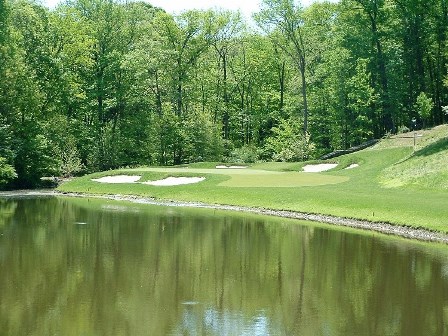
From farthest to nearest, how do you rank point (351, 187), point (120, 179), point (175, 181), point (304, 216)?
point (120, 179) → point (175, 181) → point (351, 187) → point (304, 216)

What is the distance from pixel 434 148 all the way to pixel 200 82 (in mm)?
40546

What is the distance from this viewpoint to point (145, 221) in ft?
98.9

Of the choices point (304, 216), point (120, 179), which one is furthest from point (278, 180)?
point (120, 179)

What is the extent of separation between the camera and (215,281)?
658 inches

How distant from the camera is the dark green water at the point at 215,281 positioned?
12.7 meters

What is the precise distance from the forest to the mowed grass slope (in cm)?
809

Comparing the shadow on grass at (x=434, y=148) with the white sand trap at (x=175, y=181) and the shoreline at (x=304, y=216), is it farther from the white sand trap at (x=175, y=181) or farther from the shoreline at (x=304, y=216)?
the white sand trap at (x=175, y=181)

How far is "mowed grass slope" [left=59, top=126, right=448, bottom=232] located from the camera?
29.9 m

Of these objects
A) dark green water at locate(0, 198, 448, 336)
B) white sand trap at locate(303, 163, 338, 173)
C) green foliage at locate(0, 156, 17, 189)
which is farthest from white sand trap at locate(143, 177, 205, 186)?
dark green water at locate(0, 198, 448, 336)

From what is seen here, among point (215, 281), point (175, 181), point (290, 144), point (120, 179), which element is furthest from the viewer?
point (290, 144)

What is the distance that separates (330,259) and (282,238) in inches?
197

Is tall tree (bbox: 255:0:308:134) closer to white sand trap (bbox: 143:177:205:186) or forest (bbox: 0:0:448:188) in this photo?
forest (bbox: 0:0:448:188)

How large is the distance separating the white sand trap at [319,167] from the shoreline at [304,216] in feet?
52.0

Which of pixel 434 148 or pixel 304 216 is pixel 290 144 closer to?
pixel 434 148
